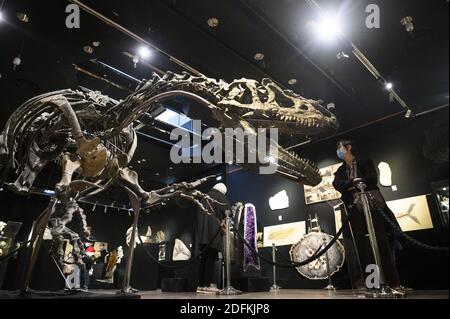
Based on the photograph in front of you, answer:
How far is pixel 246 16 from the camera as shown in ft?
17.1

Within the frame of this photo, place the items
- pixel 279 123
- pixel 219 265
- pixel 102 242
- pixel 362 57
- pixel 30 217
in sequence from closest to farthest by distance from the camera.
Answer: pixel 279 123
pixel 362 57
pixel 219 265
pixel 30 217
pixel 102 242

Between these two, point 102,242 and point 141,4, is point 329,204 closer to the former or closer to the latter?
point 141,4

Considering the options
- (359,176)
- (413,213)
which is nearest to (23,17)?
(359,176)

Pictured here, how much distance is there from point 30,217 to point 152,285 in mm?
5681

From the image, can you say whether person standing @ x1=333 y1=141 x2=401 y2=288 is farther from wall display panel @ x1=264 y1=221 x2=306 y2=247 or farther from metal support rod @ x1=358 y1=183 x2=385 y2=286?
wall display panel @ x1=264 y1=221 x2=306 y2=247

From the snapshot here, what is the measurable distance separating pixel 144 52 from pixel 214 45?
144 centimetres

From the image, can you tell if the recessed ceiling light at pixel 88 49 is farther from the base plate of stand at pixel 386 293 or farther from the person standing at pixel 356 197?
the base plate of stand at pixel 386 293

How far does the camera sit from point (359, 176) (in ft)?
12.4

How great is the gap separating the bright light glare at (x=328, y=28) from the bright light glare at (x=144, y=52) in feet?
10.7

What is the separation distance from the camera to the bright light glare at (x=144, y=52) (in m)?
5.89

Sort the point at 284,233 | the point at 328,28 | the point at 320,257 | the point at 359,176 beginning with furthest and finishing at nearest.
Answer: the point at 284,233 → the point at 320,257 → the point at 328,28 → the point at 359,176

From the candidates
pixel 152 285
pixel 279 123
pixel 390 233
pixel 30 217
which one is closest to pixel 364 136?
pixel 390 233

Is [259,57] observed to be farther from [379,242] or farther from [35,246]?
[35,246]

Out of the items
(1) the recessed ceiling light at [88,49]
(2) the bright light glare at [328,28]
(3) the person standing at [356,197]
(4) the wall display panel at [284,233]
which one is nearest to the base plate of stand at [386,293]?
(3) the person standing at [356,197]
